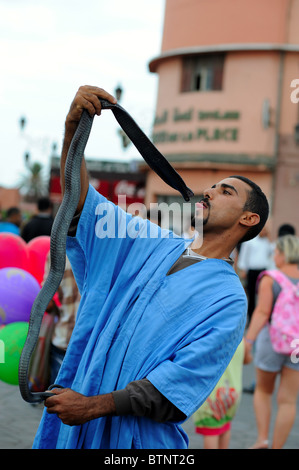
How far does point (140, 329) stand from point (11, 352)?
1.38m

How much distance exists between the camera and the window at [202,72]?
19.6 m

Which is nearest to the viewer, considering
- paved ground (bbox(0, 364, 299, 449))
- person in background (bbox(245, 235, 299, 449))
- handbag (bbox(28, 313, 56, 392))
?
handbag (bbox(28, 313, 56, 392))

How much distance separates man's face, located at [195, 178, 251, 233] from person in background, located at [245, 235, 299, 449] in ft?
7.99

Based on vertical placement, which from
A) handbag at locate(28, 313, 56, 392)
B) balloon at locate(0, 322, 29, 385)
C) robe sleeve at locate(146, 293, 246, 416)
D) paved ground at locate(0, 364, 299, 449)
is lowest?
paved ground at locate(0, 364, 299, 449)

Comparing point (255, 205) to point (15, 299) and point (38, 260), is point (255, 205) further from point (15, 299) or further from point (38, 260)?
point (38, 260)

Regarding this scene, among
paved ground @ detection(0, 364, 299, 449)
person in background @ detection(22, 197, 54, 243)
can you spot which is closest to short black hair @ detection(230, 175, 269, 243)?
paved ground @ detection(0, 364, 299, 449)

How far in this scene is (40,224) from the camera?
7.84m

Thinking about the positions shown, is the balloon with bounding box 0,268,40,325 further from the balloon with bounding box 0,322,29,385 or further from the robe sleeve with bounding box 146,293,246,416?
the robe sleeve with bounding box 146,293,246,416

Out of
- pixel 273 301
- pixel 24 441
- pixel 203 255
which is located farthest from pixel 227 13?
pixel 203 255

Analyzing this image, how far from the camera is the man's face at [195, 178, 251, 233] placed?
102 inches

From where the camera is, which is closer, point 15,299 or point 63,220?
point 63,220

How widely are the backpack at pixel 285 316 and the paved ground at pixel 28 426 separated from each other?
0.79 metres

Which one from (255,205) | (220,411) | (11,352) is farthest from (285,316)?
(255,205)

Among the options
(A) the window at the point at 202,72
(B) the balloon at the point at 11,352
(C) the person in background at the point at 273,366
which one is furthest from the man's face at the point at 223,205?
(A) the window at the point at 202,72
